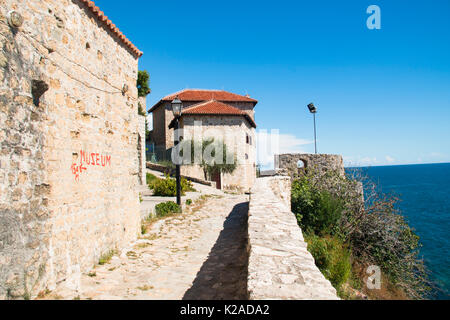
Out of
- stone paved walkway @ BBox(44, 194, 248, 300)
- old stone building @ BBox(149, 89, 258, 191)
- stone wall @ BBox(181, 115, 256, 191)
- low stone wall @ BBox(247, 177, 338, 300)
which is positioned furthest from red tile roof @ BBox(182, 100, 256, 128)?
low stone wall @ BBox(247, 177, 338, 300)

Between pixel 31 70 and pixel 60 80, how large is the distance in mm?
609

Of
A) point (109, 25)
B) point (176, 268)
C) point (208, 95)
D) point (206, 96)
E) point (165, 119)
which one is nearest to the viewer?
point (176, 268)

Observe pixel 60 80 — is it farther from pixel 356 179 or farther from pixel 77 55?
pixel 356 179

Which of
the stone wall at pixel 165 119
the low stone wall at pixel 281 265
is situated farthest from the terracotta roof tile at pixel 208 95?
the low stone wall at pixel 281 265

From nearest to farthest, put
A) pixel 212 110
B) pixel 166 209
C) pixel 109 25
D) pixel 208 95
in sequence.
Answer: pixel 109 25 → pixel 166 209 → pixel 212 110 → pixel 208 95

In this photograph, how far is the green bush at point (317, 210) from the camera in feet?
40.2

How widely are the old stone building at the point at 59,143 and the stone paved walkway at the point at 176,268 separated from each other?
1.19 ft

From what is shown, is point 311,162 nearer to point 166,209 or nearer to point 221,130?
point 221,130

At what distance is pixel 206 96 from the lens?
102 feet

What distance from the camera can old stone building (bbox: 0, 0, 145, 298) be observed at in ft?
10.00

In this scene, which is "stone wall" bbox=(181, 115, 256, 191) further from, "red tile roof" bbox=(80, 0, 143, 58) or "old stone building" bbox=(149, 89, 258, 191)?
"red tile roof" bbox=(80, 0, 143, 58)

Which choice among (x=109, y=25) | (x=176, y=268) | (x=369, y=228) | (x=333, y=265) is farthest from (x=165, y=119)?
(x=176, y=268)

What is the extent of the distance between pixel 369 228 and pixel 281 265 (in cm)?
1087
